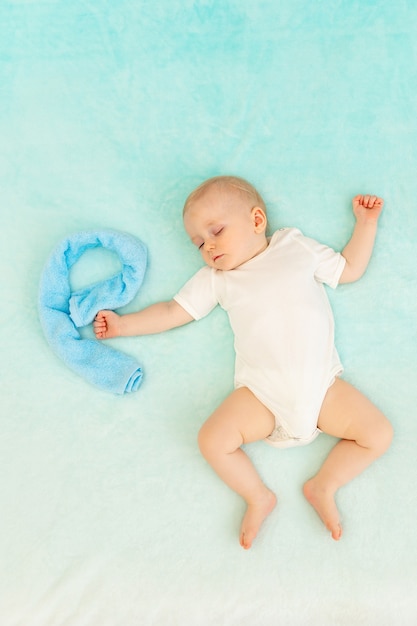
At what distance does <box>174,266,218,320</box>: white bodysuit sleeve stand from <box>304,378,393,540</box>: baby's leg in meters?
0.41

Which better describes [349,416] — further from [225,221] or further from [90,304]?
[90,304]

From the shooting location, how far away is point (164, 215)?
1814 mm

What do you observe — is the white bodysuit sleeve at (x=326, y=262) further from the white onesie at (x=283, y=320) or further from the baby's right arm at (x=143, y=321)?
the baby's right arm at (x=143, y=321)

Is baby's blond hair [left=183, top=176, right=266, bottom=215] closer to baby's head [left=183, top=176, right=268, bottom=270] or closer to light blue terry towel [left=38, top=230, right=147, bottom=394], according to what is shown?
baby's head [left=183, top=176, right=268, bottom=270]

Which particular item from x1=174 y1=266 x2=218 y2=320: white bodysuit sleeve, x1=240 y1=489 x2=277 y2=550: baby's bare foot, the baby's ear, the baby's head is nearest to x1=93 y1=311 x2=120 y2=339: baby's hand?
x1=174 y1=266 x2=218 y2=320: white bodysuit sleeve

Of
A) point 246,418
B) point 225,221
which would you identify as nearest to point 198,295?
point 225,221

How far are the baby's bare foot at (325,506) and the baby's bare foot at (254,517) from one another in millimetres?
108

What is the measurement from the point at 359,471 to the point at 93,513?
71 cm

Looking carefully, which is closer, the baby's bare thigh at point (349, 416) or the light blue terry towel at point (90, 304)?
the baby's bare thigh at point (349, 416)

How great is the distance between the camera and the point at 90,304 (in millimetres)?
1743

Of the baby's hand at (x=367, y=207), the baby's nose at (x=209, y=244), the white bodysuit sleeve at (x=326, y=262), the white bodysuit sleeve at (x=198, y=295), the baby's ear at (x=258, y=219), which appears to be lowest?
the white bodysuit sleeve at (x=198, y=295)

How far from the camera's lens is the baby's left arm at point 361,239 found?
67.1 inches

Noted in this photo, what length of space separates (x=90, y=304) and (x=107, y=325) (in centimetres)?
8

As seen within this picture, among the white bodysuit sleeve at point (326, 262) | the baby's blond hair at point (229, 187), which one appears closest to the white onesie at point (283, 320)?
the white bodysuit sleeve at point (326, 262)
